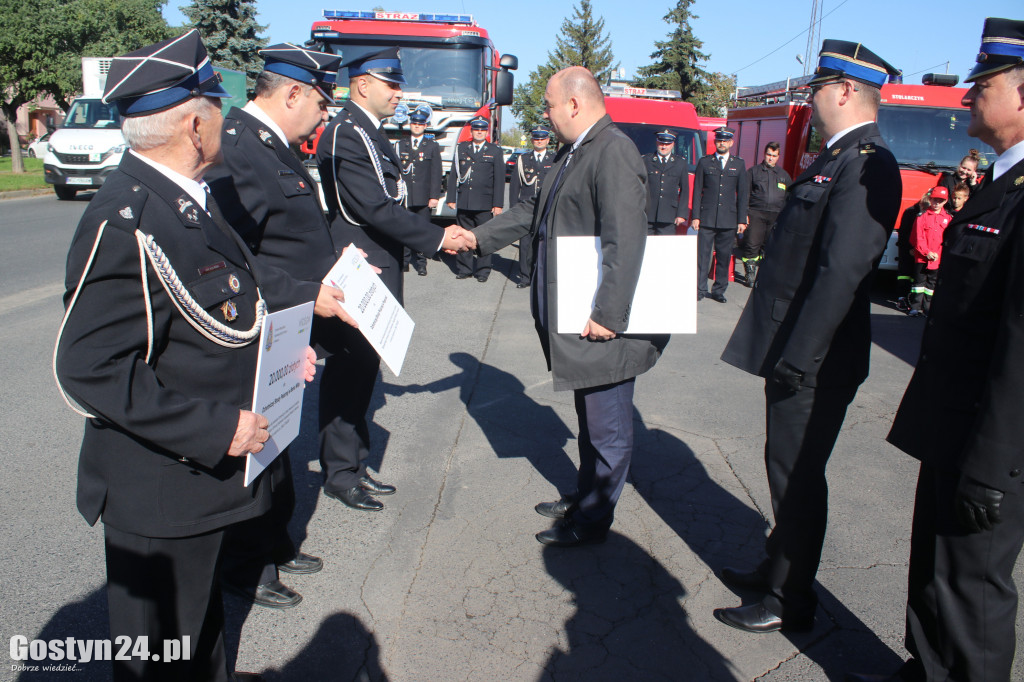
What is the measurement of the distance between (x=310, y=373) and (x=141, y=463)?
586mm

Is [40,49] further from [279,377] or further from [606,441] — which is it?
[279,377]

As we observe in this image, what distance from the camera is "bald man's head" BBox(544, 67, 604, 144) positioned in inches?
126

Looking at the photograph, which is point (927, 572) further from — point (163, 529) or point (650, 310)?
point (163, 529)

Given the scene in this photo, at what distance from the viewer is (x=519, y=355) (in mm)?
6656

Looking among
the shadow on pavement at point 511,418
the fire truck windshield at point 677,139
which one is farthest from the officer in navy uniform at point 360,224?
the fire truck windshield at point 677,139

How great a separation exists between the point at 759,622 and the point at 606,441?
98cm

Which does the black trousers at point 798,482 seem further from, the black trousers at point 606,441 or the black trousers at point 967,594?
the black trousers at point 606,441

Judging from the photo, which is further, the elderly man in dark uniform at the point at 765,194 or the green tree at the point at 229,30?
the green tree at the point at 229,30

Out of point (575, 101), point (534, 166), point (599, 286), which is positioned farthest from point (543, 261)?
point (534, 166)

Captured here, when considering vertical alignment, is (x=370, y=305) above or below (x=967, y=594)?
above

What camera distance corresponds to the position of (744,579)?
10.1ft

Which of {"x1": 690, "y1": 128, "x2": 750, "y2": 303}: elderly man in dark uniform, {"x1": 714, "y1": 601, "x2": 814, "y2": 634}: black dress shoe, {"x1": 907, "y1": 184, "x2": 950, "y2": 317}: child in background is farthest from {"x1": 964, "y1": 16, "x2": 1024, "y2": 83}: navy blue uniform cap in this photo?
{"x1": 907, "y1": 184, "x2": 950, "y2": 317}: child in background

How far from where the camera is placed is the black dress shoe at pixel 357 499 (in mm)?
3695

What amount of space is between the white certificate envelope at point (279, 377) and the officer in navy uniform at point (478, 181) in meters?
8.49
